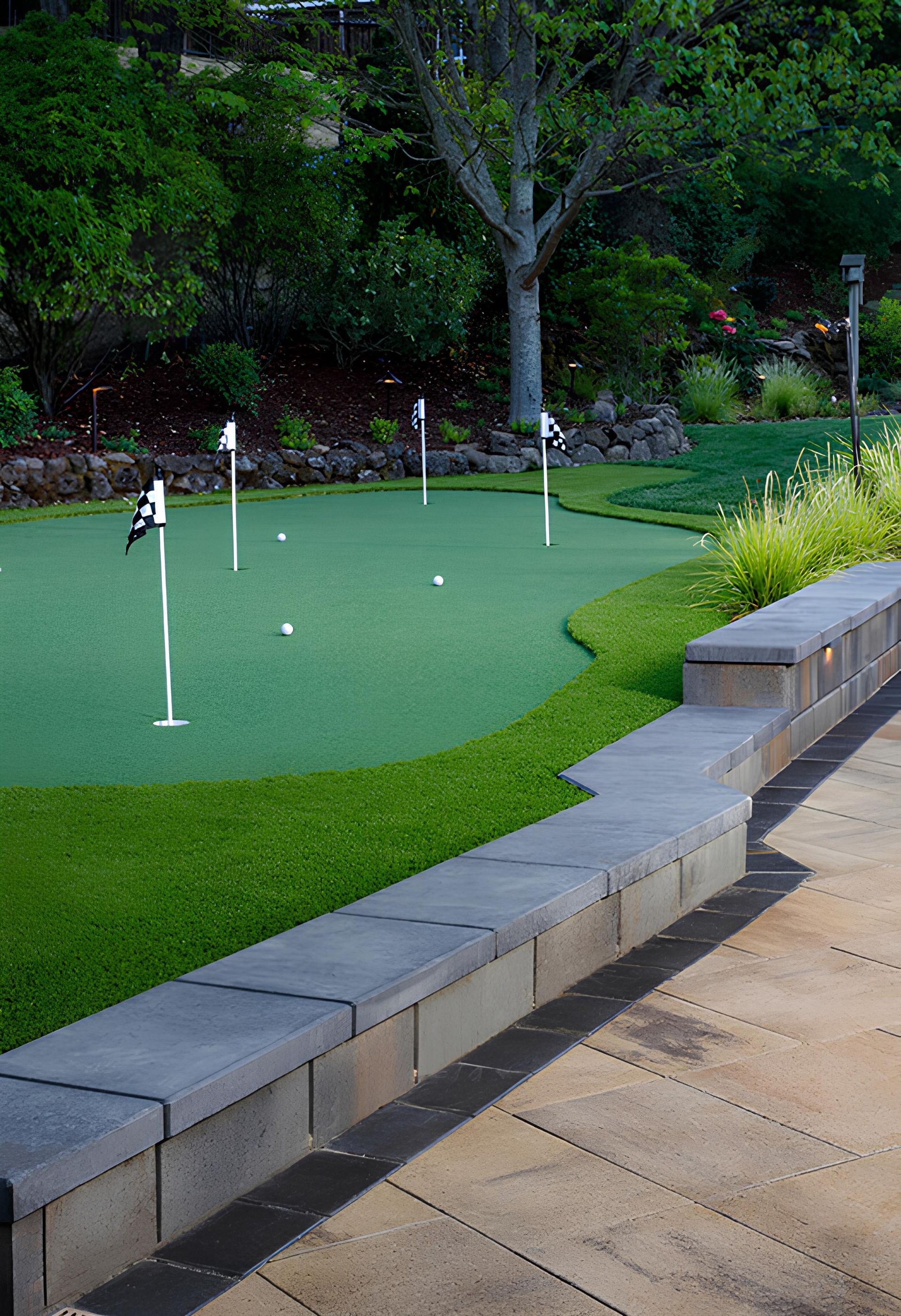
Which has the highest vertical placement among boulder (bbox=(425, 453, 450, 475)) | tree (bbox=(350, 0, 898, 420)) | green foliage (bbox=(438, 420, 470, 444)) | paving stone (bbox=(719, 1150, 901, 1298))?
tree (bbox=(350, 0, 898, 420))

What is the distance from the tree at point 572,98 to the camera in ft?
61.0

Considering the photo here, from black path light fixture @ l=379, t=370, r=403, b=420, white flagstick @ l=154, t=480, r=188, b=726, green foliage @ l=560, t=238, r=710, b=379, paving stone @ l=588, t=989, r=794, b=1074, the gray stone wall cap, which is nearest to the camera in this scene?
paving stone @ l=588, t=989, r=794, b=1074

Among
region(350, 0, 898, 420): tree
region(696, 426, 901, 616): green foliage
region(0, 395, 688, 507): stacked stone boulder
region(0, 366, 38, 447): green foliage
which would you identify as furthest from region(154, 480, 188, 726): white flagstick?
region(350, 0, 898, 420): tree

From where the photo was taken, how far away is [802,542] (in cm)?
796

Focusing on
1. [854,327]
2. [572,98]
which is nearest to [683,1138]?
[854,327]

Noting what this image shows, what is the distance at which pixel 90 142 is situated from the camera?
684 inches

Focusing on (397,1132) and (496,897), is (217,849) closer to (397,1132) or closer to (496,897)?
(496,897)

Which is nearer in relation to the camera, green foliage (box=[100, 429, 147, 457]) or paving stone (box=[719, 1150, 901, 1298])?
paving stone (box=[719, 1150, 901, 1298])

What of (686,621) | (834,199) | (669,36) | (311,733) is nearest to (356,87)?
(669,36)

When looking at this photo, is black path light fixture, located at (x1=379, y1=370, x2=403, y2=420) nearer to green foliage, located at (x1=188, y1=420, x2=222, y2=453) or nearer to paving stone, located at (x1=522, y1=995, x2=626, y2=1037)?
green foliage, located at (x1=188, y1=420, x2=222, y2=453)

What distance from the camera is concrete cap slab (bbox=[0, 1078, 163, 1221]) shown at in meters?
2.07

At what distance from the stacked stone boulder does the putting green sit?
334 cm

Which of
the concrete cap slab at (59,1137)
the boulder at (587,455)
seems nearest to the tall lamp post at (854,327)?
the boulder at (587,455)

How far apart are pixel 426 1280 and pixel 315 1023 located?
0.54 metres
